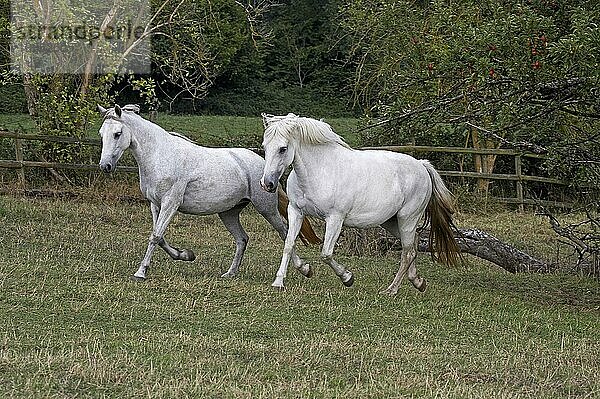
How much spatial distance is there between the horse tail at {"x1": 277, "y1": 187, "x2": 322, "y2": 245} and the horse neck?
3.79 ft

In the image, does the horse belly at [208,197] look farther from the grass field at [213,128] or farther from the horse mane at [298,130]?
the grass field at [213,128]

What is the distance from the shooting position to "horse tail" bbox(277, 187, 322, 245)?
36.3 ft

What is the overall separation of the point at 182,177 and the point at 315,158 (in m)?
1.60

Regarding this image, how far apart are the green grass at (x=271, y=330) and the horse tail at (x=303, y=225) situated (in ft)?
1.58

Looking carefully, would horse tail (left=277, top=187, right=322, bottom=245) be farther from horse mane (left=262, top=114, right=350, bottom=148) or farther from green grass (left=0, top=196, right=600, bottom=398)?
horse mane (left=262, top=114, right=350, bottom=148)

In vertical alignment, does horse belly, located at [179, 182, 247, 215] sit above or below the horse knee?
above

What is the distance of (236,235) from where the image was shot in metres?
11.3

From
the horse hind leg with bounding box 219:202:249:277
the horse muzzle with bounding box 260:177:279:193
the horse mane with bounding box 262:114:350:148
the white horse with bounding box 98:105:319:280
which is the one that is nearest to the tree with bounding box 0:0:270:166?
the horse hind leg with bounding box 219:202:249:277

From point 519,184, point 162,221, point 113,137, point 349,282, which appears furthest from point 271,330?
point 519,184

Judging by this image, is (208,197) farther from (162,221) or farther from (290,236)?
(290,236)

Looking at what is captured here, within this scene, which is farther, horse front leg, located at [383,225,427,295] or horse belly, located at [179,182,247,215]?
horse belly, located at [179,182,247,215]

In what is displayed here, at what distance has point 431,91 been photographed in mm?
10922

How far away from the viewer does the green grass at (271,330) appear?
6.03m

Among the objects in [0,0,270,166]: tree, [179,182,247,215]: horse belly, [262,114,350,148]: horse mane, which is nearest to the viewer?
[262,114,350,148]: horse mane
